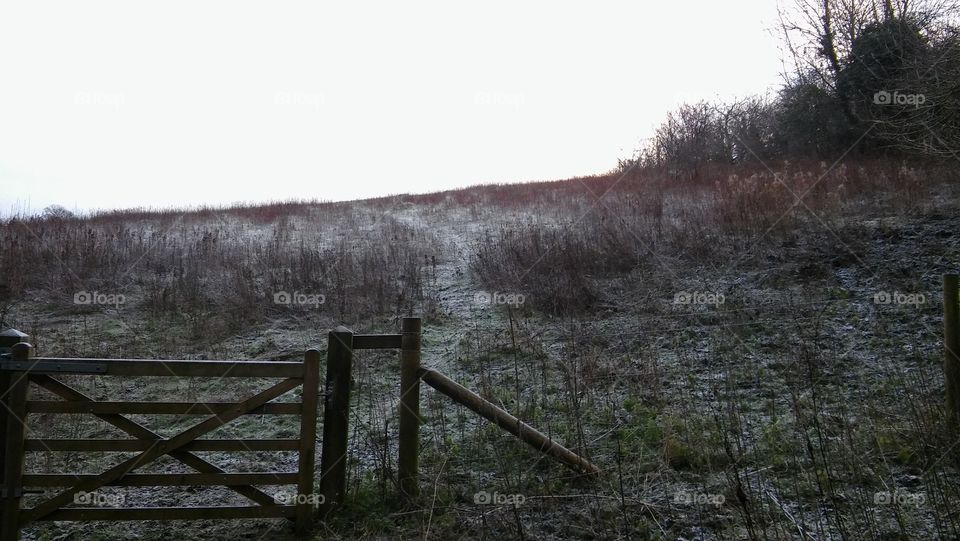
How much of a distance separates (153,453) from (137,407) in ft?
1.23

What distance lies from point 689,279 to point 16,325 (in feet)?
38.3

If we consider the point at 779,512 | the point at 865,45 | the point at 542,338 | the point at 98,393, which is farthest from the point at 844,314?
the point at 865,45

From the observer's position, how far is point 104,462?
19.7 feet

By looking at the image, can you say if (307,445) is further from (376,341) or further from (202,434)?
(376,341)

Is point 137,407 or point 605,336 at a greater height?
point 137,407

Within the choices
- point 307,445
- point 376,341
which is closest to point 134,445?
point 307,445

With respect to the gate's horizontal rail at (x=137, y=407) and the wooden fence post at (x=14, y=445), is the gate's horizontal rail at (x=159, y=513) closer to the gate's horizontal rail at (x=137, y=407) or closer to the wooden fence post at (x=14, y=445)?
the wooden fence post at (x=14, y=445)

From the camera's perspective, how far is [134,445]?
13.9 feet

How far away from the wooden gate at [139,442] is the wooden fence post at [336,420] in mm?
136

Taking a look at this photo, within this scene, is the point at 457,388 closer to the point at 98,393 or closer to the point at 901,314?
the point at 98,393

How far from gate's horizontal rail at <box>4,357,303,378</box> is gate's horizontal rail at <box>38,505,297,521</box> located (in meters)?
1.05

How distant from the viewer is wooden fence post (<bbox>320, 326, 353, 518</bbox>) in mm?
4566

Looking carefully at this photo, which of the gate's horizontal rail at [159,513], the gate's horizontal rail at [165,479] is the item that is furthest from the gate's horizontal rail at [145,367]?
the gate's horizontal rail at [159,513]

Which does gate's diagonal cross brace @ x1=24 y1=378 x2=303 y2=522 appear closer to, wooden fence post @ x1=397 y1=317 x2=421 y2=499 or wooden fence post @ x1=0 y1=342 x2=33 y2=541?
wooden fence post @ x1=0 y1=342 x2=33 y2=541
